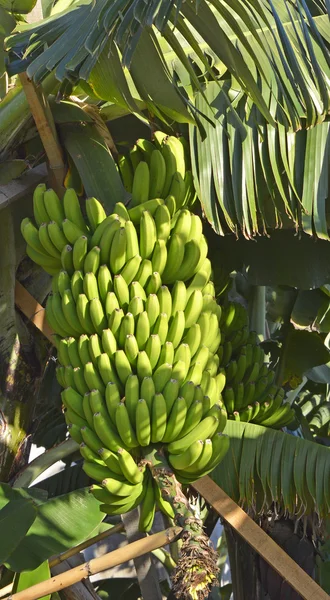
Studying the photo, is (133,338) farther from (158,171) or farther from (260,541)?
(260,541)

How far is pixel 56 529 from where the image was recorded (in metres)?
2.00

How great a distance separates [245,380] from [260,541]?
534 mm

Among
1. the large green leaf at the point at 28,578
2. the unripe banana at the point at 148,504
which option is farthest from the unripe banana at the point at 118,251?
the large green leaf at the point at 28,578

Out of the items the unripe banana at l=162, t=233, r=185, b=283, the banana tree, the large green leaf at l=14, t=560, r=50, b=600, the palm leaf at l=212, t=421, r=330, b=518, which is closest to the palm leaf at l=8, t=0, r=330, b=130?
the banana tree

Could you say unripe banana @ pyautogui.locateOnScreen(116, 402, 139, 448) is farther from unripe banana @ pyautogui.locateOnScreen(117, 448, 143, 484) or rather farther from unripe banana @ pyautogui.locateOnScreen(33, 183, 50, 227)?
unripe banana @ pyautogui.locateOnScreen(33, 183, 50, 227)

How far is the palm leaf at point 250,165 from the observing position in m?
2.00

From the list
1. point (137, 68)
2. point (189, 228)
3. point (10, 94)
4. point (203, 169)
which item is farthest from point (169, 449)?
point (10, 94)

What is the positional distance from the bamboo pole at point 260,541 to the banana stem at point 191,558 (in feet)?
1.34

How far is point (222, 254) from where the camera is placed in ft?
8.24

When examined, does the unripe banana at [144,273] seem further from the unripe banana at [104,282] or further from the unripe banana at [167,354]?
the unripe banana at [167,354]

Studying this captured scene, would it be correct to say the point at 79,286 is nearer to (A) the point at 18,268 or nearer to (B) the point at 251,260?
(A) the point at 18,268

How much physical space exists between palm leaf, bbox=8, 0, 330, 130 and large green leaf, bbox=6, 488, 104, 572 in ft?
3.82

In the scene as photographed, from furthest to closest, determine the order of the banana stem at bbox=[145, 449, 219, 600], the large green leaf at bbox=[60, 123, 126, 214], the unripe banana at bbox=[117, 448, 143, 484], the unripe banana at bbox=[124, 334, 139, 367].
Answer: the large green leaf at bbox=[60, 123, 126, 214] < the unripe banana at bbox=[124, 334, 139, 367] < the unripe banana at bbox=[117, 448, 143, 484] < the banana stem at bbox=[145, 449, 219, 600]

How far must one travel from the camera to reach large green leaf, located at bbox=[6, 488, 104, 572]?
6.28 feet
